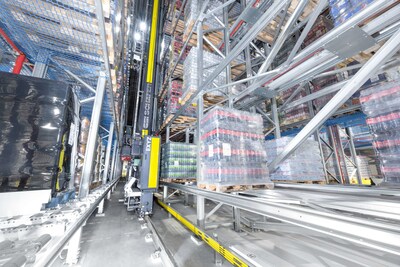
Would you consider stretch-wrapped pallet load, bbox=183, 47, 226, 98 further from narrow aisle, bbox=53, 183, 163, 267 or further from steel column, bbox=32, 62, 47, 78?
narrow aisle, bbox=53, 183, 163, 267

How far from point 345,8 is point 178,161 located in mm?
5189

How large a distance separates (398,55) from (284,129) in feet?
13.2

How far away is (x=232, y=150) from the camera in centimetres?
291

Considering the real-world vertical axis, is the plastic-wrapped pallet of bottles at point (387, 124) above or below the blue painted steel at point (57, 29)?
below

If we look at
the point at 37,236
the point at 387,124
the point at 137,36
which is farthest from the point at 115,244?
the point at 137,36

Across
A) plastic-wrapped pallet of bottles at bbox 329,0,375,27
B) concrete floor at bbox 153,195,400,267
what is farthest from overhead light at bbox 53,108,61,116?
plastic-wrapped pallet of bottles at bbox 329,0,375,27

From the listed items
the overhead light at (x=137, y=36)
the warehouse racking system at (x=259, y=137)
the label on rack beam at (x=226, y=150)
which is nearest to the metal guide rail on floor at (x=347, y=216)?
the warehouse racking system at (x=259, y=137)

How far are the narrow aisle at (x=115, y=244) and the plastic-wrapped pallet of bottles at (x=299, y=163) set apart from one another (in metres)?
3.54

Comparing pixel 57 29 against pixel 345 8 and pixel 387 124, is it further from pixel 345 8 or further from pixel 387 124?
pixel 387 124

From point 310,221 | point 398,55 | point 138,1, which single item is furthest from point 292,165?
point 138,1

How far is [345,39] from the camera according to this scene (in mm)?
2232

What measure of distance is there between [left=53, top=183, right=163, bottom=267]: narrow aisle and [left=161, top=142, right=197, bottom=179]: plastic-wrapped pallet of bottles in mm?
1736

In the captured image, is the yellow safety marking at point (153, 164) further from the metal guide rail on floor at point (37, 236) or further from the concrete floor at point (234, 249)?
the metal guide rail on floor at point (37, 236)

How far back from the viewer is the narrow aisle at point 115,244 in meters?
2.33
